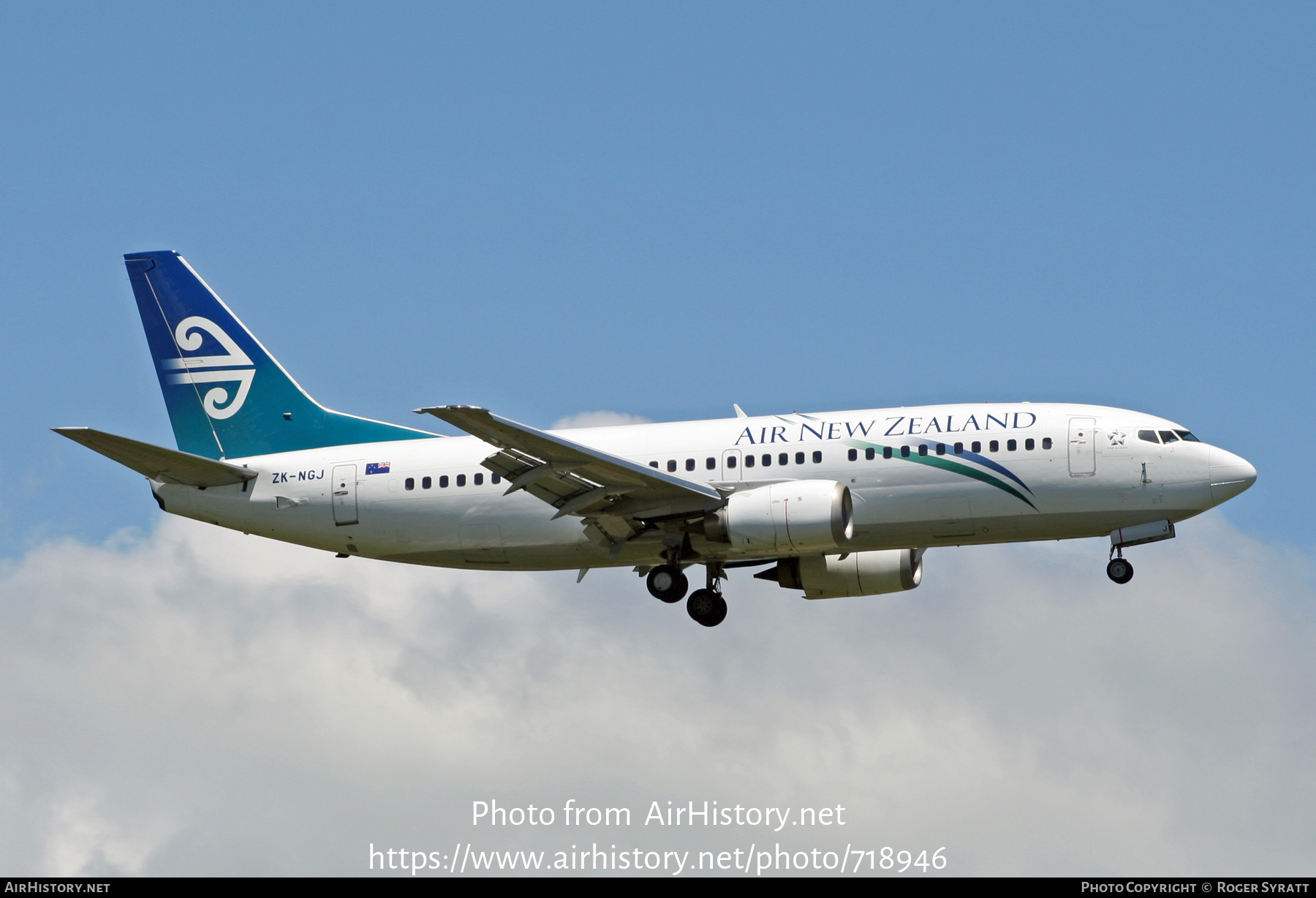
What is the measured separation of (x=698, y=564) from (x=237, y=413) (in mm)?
13724

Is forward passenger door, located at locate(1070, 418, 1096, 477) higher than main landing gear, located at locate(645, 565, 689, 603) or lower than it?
higher

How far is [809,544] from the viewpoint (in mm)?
38875

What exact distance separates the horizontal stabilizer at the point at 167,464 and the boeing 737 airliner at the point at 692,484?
0.20ft

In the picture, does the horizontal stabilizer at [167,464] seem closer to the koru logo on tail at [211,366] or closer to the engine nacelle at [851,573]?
the koru logo on tail at [211,366]

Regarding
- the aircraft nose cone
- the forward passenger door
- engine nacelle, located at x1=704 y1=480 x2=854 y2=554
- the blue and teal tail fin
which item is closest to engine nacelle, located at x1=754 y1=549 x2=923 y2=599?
engine nacelle, located at x1=704 y1=480 x2=854 y2=554

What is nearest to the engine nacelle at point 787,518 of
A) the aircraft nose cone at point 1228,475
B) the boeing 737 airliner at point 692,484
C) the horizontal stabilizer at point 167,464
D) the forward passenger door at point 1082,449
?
the boeing 737 airliner at point 692,484

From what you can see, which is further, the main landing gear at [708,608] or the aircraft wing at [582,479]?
the main landing gear at [708,608]

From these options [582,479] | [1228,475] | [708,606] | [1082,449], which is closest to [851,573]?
[708,606]

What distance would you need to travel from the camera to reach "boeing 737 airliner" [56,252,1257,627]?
128 feet

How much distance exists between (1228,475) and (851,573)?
34.0 feet

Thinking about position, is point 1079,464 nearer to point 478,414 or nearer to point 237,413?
point 478,414

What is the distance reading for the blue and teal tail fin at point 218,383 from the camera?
4472 centimetres

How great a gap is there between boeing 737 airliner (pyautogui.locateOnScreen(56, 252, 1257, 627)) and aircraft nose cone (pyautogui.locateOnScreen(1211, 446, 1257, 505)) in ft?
0.15

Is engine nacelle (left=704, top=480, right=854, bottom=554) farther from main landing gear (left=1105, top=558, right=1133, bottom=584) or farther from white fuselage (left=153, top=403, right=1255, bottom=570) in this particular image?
main landing gear (left=1105, top=558, right=1133, bottom=584)
